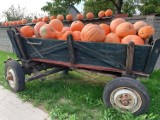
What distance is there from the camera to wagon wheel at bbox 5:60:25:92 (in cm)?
431

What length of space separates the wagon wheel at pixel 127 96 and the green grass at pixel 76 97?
10 cm

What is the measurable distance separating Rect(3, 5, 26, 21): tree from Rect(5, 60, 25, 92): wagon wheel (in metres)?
12.8

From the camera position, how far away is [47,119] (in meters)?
3.42

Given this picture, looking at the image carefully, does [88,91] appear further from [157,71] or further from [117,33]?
[157,71]

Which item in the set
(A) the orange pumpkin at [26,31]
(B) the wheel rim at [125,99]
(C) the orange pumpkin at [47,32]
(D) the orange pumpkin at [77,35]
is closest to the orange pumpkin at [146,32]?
(B) the wheel rim at [125,99]

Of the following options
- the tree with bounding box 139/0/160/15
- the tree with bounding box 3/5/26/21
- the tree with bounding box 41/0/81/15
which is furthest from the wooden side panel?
the tree with bounding box 3/5/26/21

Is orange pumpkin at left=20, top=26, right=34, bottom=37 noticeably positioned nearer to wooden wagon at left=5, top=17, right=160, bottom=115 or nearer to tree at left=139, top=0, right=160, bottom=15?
wooden wagon at left=5, top=17, right=160, bottom=115

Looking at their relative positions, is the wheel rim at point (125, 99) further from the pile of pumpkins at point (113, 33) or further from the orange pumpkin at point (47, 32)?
the orange pumpkin at point (47, 32)

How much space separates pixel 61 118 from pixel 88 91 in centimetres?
113

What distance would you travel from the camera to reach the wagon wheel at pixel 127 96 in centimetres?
295

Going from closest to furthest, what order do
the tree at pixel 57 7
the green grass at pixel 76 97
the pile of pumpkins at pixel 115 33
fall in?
the pile of pumpkins at pixel 115 33, the green grass at pixel 76 97, the tree at pixel 57 7

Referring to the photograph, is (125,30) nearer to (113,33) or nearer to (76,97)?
(113,33)

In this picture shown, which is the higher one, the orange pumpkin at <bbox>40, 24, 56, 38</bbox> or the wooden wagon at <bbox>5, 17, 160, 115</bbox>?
the orange pumpkin at <bbox>40, 24, 56, 38</bbox>

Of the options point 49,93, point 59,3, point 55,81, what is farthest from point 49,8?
point 49,93
